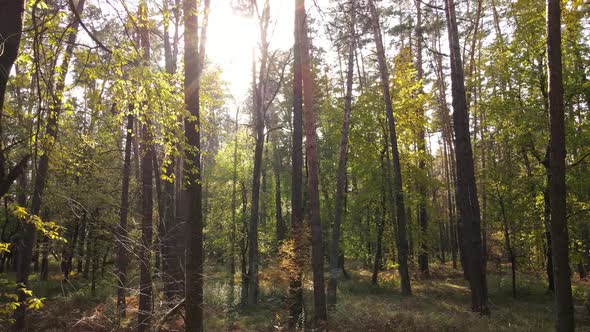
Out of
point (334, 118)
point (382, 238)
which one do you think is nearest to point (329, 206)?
point (382, 238)

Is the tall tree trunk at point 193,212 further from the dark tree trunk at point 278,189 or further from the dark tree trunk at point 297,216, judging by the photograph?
the dark tree trunk at point 278,189

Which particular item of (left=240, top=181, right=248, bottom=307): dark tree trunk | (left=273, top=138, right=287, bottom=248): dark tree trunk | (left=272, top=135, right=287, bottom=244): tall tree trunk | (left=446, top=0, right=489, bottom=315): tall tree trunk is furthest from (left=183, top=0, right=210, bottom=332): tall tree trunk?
(left=272, top=135, right=287, bottom=244): tall tree trunk

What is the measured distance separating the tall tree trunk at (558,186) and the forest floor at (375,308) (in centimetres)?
246

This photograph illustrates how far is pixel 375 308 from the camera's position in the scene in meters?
12.3

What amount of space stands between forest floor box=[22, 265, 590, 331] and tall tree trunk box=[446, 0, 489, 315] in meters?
0.86

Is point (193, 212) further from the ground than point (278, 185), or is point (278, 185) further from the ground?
point (278, 185)

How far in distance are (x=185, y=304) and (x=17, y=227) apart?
21.9 metres

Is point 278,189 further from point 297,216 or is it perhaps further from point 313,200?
point 313,200

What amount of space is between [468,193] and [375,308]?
16.0 ft

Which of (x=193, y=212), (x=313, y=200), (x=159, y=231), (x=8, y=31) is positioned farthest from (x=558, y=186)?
(x=159, y=231)

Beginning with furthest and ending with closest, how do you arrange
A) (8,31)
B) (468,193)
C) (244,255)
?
(244,255)
(468,193)
(8,31)

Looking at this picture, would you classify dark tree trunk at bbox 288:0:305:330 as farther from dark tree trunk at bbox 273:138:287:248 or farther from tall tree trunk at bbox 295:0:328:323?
dark tree trunk at bbox 273:138:287:248

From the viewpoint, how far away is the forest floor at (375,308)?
31.8 feet

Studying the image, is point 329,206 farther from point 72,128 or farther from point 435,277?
point 72,128
